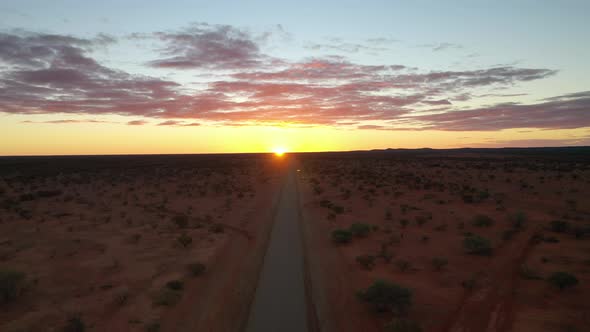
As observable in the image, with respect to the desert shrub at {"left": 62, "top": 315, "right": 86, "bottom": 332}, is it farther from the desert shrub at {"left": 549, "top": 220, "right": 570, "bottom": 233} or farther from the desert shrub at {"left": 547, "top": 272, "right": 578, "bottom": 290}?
the desert shrub at {"left": 549, "top": 220, "right": 570, "bottom": 233}

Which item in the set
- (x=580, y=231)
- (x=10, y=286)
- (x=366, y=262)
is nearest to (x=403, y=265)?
(x=366, y=262)

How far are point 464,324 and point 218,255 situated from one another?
9.95 meters

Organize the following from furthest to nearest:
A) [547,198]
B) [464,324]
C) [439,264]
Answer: [547,198] < [439,264] < [464,324]

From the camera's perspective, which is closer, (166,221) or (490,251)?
(490,251)

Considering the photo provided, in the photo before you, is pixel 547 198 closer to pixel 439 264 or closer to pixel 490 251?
pixel 490 251

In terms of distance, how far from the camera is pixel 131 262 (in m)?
14.5

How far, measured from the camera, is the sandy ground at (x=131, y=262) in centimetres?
974

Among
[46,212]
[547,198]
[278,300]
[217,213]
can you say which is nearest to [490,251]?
[278,300]

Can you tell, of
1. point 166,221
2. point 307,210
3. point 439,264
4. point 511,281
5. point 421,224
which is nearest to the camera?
point 511,281

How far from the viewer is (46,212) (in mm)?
26188

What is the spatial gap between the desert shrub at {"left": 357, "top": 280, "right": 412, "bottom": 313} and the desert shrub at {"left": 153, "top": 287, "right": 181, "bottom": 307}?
578 centimetres

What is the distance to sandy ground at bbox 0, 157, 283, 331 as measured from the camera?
9.74 meters

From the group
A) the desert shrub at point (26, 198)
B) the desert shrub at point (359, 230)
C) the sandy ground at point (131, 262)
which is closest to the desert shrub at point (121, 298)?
the sandy ground at point (131, 262)

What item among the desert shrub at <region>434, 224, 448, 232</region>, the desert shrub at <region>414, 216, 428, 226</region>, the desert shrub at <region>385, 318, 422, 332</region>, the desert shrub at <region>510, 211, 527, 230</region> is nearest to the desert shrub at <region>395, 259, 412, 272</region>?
the desert shrub at <region>385, 318, 422, 332</region>
